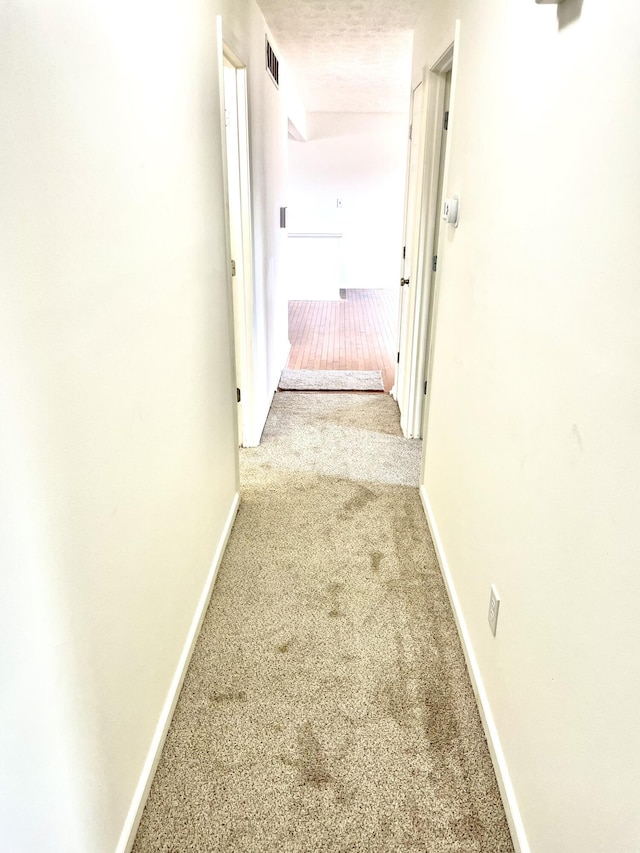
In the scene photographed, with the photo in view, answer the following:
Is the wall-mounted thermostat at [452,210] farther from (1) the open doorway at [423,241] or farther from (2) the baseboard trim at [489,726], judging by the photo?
(2) the baseboard trim at [489,726]

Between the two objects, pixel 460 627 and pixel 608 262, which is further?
pixel 460 627

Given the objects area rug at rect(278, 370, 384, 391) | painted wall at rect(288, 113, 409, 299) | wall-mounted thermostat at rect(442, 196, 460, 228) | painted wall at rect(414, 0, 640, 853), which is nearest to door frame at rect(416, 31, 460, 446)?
wall-mounted thermostat at rect(442, 196, 460, 228)

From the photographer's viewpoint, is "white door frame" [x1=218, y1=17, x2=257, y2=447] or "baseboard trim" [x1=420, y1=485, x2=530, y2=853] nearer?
"baseboard trim" [x1=420, y1=485, x2=530, y2=853]

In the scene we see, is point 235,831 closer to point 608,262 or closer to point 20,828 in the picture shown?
point 20,828

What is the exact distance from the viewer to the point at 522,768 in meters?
1.38

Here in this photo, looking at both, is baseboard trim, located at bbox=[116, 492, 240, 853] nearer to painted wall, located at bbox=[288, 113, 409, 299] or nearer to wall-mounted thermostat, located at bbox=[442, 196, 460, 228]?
wall-mounted thermostat, located at bbox=[442, 196, 460, 228]

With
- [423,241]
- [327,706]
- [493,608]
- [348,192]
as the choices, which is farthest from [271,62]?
[348,192]

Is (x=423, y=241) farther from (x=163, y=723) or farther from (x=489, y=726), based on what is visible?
(x=163, y=723)

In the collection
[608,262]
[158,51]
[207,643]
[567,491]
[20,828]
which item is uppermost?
[158,51]

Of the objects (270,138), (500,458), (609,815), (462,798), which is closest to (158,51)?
(500,458)

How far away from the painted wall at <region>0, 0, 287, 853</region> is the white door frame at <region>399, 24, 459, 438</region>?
1.44 meters

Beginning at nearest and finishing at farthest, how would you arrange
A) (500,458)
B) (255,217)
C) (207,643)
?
(500,458)
(207,643)
(255,217)

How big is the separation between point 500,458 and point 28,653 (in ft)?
3.97

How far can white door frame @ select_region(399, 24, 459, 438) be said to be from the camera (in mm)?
3034
